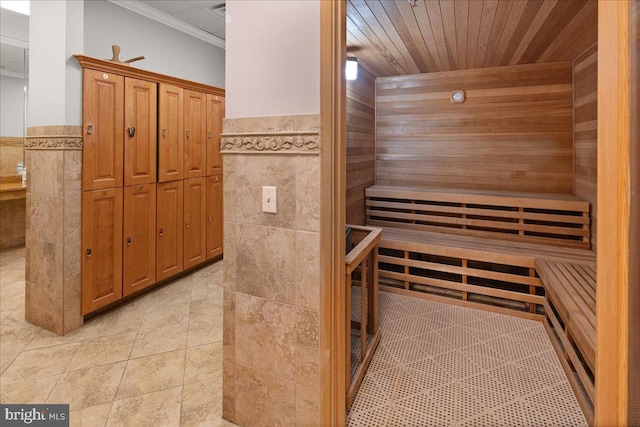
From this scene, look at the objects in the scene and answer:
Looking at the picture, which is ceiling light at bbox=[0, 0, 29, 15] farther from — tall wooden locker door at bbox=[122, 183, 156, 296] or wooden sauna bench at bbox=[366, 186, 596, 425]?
wooden sauna bench at bbox=[366, 186, 596, 425]

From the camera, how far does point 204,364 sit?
219 centimetres

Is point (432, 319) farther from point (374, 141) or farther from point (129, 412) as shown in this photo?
point (374, 141)

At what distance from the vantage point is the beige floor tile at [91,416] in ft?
5.54

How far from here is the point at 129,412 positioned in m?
1.77

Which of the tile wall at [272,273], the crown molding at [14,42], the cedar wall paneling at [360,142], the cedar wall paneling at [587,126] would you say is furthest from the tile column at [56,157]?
the cedar wall paneling at [587,126]

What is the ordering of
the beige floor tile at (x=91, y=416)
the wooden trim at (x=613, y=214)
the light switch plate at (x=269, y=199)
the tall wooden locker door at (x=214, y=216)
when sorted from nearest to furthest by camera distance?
the wooden trim at (x=613, y=214) < the light switch plate at (x=269, y=199) < the beige floor tile at (x=91, y=416) < the tall wooden locker door at (x=214, y=216)

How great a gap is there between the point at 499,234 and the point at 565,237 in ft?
1.80

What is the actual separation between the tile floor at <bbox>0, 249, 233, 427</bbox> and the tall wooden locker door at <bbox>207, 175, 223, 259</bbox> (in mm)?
909

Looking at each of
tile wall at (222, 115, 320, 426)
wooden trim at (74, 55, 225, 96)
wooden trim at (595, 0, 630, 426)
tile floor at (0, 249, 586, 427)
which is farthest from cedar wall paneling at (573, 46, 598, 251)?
wooden trim at (74, 55, 225, 96)

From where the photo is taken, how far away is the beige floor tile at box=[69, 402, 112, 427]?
1689 millimetres

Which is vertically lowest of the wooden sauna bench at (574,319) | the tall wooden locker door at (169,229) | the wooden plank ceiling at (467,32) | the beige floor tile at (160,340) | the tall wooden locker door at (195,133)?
the beige floor tile at (160,340)

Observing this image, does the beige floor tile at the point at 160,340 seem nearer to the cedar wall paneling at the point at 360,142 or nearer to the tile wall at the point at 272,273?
the tile wall at the point at 272,273

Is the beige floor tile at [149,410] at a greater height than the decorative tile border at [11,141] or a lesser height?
lesser

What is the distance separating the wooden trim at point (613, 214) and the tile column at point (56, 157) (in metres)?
2.96
